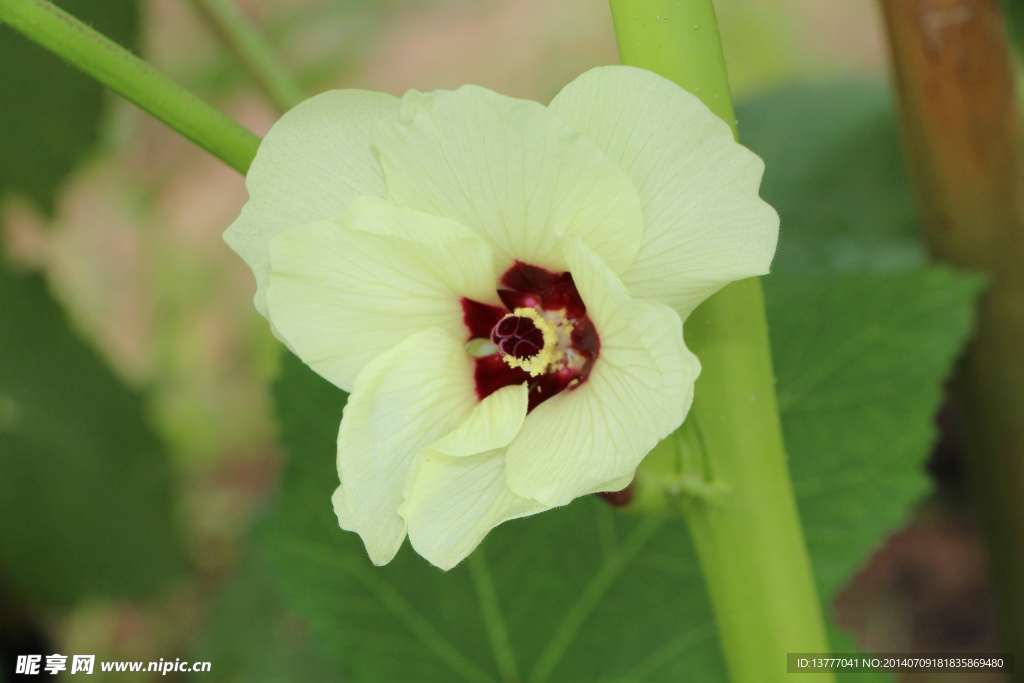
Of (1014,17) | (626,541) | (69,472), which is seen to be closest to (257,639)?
(69,472)

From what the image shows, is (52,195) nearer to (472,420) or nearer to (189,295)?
(189,295)

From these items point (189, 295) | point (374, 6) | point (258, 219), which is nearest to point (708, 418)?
point (258, 219)

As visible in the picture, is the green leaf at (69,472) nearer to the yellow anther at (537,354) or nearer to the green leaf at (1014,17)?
the yellow anther at (537,354)

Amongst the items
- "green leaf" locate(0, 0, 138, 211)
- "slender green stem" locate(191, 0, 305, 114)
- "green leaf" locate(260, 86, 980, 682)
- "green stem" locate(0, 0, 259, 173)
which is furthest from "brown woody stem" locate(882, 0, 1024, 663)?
"green leaf" locate(0, 0, 138, 211)

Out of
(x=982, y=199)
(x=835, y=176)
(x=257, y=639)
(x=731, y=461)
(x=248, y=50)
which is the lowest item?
(x=257, y=639)

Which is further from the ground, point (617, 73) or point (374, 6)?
point (374, 6)

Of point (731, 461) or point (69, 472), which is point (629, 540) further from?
point (69, 472)

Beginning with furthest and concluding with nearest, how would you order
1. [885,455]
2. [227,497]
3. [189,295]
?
[189,295] → [227,497] → [885,455]
